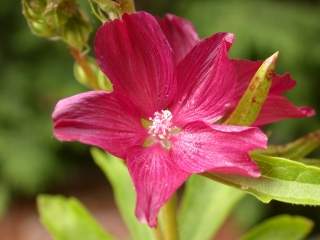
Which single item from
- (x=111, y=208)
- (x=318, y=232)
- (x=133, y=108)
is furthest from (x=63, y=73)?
(x=133, y=108)

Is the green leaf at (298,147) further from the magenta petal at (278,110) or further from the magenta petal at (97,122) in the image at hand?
the magenta petal at (97,122)

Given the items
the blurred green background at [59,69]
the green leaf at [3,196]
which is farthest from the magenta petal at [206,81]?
the green leaf at [3,196]

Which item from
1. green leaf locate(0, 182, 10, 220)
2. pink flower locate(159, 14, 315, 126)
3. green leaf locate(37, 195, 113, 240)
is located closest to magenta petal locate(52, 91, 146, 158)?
pink flower locate(159, 14, 315, 126)

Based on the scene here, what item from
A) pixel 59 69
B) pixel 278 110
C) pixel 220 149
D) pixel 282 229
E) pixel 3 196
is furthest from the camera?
pixel 59 69

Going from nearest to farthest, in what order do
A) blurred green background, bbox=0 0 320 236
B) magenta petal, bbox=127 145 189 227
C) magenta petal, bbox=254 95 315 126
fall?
1. magenta petal, bbox=127 145 189 227
2. magenta petal, bbox=254 95 315 126
3. blurred green background, bbox=0 0 320 236

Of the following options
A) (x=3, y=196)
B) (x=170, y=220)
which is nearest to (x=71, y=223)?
(x=170, y=220)

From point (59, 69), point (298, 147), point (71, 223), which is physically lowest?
point (59, 69)

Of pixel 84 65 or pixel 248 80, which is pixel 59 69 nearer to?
pixel 84 65

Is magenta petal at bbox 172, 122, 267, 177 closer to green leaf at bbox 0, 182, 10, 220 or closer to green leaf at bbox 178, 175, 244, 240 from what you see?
green leaf at bbox 178, 175, 244, 240
